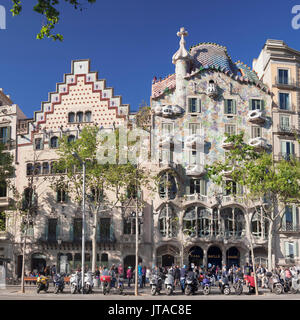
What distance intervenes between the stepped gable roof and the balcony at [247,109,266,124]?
201 inches

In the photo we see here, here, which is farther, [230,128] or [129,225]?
[230,128]

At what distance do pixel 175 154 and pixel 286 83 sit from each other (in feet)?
45.9

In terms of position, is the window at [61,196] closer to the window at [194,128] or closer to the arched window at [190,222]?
the arched window at [190,222]

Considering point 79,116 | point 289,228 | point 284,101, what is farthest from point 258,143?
point 79,116

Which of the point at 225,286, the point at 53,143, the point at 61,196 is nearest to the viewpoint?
the point at 225,286

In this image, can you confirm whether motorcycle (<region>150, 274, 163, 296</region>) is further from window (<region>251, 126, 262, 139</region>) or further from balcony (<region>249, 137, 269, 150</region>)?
window (<region>251, 126, 262, 139</region>)

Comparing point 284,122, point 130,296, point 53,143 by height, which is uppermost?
point 284,122

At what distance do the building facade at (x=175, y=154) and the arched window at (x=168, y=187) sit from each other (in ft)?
0.34

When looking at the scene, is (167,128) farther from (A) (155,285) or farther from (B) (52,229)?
(A) (155,285)

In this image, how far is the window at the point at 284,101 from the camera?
43.3 m

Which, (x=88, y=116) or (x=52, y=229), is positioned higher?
(x=88, y=116)

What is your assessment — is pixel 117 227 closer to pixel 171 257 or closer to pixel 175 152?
pixel 171 257

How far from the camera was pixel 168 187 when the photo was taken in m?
39.7

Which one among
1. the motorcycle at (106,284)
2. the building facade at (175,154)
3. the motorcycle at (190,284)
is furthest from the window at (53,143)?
the motorcycle at (190,284)
